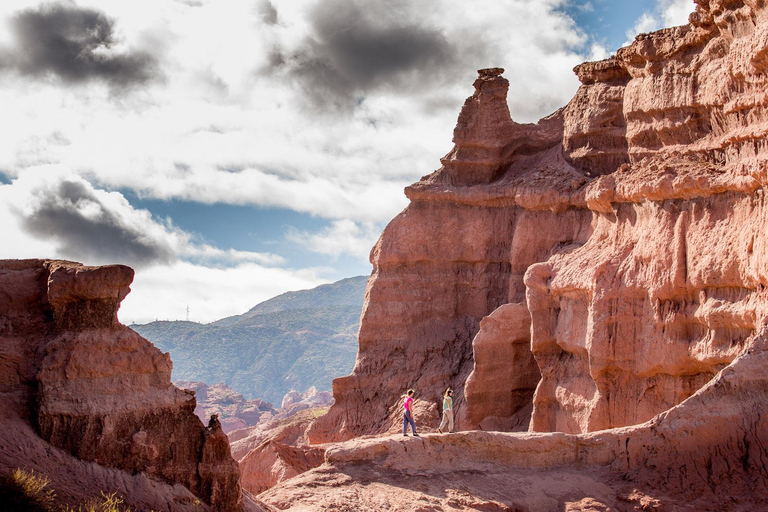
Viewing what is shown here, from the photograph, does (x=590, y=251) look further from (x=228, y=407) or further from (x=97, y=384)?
(x=228, y=407)

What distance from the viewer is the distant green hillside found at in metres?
123

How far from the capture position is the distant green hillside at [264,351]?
12331 cm

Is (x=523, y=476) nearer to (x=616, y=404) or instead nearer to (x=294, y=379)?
(x=616, y=404)

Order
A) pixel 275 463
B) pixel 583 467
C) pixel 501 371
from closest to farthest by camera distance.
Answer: pixel 583 467 → pixel 501 371 → pixel 275 463

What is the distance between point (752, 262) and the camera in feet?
60.0

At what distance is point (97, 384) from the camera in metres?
13.9

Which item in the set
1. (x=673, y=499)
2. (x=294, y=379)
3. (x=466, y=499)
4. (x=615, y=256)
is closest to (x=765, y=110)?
(x=615, y=256)

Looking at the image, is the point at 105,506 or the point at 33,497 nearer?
the point at 33,497

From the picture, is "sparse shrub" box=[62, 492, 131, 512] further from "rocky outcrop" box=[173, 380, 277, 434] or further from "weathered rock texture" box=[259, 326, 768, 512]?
"rocky outcrop" box=[173, 380, 277, 434]

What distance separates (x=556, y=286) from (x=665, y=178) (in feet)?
14.6

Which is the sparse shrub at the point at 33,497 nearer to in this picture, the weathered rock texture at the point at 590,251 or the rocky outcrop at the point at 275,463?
the weathered rock texture at the point at 590,251

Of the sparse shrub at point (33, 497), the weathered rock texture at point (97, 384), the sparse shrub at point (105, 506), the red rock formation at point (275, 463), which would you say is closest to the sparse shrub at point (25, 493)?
the sparse shrub at point (33, 497)

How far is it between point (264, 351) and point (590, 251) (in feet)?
354

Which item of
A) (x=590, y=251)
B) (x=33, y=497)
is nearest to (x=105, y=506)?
(x=33, y=497)
